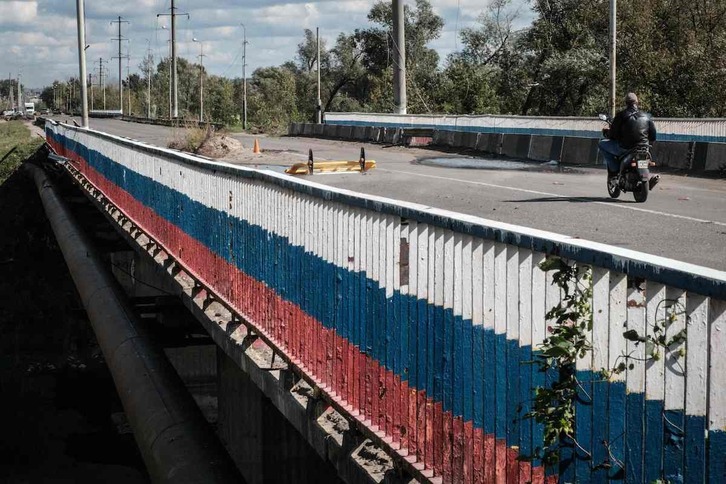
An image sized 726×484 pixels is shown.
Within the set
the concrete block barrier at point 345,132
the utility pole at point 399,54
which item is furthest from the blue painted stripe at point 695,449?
the concrete block barrier at point 345,132

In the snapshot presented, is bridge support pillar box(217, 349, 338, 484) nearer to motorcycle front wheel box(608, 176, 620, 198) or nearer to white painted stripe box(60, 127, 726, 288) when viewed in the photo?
white painted stripe box(60, 127, 726, 288)

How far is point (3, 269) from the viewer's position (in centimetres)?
4244

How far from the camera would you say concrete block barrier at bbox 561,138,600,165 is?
2800cm

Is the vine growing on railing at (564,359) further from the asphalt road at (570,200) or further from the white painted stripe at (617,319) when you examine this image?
the asphalt road at (570,200)

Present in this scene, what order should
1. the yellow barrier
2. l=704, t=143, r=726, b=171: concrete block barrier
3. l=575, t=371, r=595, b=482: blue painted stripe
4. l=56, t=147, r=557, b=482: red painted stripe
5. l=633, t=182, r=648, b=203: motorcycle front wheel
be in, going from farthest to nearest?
the yellow barrier, l=704, t=143, r=726, b=171: concrete block barrier, l=633, t=182, r=648, b=203: motorcycle front wheel, l=56, t=147, r=557, b=482: red painted stripe, l=575, t=371, r=595, b=482: blue painted stripe

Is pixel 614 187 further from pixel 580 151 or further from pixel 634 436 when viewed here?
pixel 634 436

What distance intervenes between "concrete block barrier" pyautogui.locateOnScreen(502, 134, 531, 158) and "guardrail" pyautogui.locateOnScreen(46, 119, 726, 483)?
2266 cm

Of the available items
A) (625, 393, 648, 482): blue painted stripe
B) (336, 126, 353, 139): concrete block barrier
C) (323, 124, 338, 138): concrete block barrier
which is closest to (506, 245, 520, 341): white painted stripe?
(625, 393, 648, 482): blue painted stripe

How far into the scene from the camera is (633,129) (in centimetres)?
1712

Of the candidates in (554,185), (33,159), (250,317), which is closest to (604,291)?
(250,317)

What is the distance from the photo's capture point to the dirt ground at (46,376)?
23578 millimetres

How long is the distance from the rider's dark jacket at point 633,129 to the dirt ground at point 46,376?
37.1ft

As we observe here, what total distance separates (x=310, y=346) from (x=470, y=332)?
2.69m

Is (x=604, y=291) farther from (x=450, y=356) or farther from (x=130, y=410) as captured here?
(x=130, y=410)
